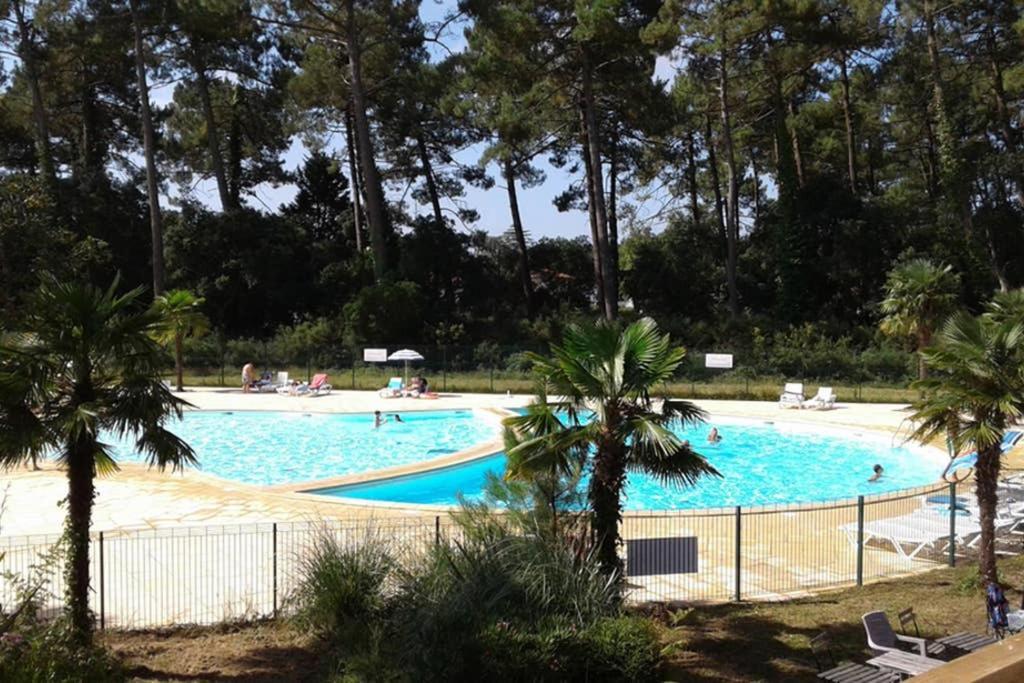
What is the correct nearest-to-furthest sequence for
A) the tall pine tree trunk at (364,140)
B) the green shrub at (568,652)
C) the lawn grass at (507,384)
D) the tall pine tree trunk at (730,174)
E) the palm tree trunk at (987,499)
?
the green shrub at (568,652) < the palm tree trunk at (987,499) < the lawn grass at (507,384) < the tall pine tree trunk at (364,140) < the tall pine tree trunk at (730,174)

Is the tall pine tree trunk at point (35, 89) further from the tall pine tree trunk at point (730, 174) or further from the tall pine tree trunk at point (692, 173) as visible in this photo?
the tall pine tree trunk at point (692, 173)

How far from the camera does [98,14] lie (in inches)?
1540

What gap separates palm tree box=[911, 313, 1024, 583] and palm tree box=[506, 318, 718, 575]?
3.39 meters

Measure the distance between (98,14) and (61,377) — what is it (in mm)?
38110

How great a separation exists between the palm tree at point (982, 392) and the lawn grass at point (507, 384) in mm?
21472

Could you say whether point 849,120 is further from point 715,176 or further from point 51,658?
point 51,658

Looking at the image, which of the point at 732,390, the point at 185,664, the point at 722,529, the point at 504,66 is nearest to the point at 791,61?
the point at 504,66

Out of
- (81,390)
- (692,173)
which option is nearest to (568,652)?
(81,390)

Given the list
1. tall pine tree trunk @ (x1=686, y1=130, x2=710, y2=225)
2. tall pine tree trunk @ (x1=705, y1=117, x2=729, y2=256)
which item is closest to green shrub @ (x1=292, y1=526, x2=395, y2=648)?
tall pine tree trunk @ (x1=705, y1=117, x2=729, y2=256)

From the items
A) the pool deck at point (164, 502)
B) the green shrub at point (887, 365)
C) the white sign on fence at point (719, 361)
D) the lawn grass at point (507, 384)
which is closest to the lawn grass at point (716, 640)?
the pool deck at point (164, 502)

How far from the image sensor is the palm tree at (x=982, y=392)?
30.8ft

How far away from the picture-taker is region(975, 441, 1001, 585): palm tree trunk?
9.50m

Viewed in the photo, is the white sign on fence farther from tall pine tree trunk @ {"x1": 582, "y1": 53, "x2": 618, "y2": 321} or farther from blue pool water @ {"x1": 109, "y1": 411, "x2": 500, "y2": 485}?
blue pool water @ {"x1": 109, "y1": 411, "x2": 500, "y2": 485}

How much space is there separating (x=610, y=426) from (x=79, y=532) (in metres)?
5.40
